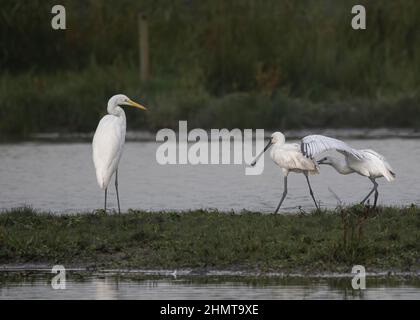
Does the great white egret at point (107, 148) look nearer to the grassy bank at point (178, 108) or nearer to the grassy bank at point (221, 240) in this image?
the grassy bank at point (221, 240)

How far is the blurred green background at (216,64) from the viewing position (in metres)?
19.8

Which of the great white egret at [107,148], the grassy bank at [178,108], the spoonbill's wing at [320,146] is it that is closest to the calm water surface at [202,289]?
the spoonbill's wing at [320,146]

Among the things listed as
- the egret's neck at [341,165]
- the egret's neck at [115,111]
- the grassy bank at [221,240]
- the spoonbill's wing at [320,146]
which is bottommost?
the grassy bank at [221,240]

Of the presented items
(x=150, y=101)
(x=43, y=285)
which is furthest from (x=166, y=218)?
(x=150, y=101)

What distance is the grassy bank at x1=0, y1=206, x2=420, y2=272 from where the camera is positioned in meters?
10.4

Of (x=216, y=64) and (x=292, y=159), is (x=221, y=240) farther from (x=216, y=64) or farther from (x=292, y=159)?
(x=216, y=64)

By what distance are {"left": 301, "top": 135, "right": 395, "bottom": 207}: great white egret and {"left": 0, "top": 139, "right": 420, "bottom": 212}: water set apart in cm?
102

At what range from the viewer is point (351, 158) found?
494 inches

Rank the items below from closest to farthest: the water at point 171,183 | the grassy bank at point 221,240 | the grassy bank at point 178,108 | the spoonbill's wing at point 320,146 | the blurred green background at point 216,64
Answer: the grassy bank at point 221,240, the spoonbill's wing at point 320,146, the water at point 171,183, the grassy bank at point 178,108, the blurred green background at point 216,64

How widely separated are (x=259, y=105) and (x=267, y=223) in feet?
Answer: 27.7

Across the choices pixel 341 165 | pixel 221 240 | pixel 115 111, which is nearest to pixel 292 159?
pixel 341 165

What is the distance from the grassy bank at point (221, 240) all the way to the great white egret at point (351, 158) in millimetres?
564

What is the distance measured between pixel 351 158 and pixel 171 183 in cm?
372
